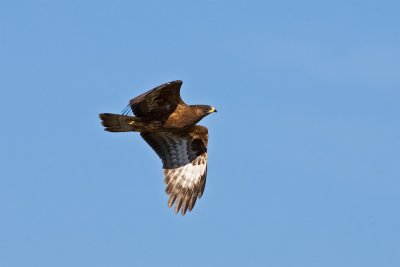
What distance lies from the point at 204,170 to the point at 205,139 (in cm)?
76

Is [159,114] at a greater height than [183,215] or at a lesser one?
greater

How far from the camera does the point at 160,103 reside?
76.2 feet

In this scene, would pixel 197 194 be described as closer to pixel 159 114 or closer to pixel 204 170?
pixel 204 170

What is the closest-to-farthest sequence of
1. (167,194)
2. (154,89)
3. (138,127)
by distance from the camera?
1. (154,89)
2. (138,127)
3. (167,194)

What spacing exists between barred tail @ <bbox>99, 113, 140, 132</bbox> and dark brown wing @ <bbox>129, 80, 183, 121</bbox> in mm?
280

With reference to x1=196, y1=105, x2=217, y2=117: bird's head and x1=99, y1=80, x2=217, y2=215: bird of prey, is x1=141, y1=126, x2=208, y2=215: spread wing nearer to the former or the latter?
x1=99, y1=80, x2=217, y2=215: bird of prey

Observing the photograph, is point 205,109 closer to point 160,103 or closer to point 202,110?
point 202,110

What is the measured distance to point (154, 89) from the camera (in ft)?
71.8

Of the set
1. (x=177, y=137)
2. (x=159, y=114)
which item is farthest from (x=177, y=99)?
(x=177, y=137)

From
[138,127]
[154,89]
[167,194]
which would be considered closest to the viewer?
[154,89]

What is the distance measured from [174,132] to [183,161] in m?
0.86

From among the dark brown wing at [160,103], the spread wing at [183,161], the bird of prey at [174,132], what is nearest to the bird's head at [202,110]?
the bird of prey at [174,132]

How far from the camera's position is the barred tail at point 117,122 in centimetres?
2239

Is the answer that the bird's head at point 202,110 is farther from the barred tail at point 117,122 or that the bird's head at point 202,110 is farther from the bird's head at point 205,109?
the barred tail at point 117,122
